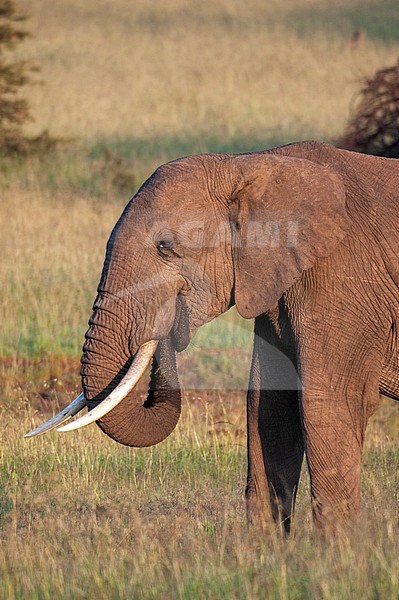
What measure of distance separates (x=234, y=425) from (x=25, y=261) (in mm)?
4673

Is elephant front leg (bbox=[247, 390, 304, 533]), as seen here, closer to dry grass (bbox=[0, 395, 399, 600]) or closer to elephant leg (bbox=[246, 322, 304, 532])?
elephant leg (bbox=[246, 322, 304, 532])

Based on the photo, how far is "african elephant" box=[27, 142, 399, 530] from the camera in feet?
19.7

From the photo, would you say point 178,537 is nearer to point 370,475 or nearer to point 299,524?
point 299,524

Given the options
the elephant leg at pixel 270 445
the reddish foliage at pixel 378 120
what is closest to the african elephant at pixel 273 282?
the elephant leg at pixel 270 445

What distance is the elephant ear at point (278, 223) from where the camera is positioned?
19.9 ft

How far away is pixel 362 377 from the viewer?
6.19 m

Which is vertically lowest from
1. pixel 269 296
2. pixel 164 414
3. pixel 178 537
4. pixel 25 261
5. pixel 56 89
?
pixel 178 537

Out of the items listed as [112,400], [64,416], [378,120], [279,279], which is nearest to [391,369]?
[279,279]

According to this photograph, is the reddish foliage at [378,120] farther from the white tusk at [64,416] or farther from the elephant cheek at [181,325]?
the white tusk at [64,416]

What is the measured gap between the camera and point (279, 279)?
6.10 metres

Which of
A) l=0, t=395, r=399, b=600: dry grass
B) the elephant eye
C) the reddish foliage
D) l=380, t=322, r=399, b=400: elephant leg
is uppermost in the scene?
the reddish foliage

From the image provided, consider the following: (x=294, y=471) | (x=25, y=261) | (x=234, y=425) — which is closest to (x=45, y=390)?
(x=234, y=425)

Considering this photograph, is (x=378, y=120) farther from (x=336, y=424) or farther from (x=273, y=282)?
(x=336, y=424)

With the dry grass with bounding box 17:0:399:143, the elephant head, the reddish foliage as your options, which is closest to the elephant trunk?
the elephant head
